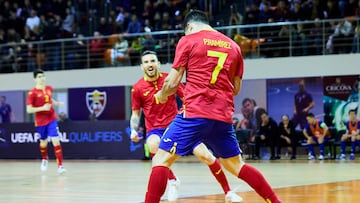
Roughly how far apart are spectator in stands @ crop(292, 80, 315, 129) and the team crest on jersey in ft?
25.8

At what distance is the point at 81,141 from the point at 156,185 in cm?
1788

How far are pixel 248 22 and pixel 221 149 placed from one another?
17916 mm

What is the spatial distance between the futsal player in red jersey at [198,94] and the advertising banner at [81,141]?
16373 millimetres

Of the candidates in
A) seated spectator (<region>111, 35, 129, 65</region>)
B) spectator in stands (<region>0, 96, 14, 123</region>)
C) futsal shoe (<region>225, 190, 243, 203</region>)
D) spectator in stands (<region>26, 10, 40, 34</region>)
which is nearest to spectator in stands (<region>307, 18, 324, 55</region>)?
seated spectator (<region>111, 35, 129, 65</region>)

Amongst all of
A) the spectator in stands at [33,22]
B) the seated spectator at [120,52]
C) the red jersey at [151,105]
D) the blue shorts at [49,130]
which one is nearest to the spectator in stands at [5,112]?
the spectator in stands at [33,22]

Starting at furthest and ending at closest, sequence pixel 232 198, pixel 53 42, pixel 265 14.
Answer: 1. pixel 53 42
2. pixel 265 14
3. pixel 232 198

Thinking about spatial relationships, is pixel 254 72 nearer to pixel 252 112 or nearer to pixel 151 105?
pixel 252 112

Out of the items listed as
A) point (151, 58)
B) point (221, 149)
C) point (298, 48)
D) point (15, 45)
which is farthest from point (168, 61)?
point (221, 149)

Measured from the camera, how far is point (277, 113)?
1018 inches

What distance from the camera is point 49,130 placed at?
56.8 ft

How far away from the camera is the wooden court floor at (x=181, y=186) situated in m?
10.2

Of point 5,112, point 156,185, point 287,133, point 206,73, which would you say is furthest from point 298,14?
point 156,185

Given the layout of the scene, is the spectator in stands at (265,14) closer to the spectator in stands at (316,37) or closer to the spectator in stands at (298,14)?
the spectator in stands at (298,14)

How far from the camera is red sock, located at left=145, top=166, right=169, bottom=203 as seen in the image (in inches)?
280
